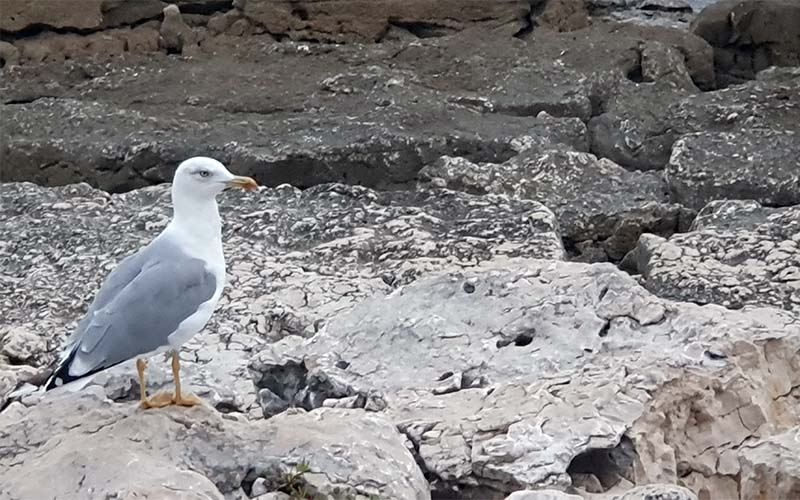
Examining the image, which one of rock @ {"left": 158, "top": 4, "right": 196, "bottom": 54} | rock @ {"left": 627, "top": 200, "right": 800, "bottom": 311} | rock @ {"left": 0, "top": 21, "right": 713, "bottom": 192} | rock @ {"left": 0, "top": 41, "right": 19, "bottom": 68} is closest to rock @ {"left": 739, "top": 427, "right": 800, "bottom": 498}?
rock @ {"left": 627, "top": 200, "right": 800, "bottom": 311}

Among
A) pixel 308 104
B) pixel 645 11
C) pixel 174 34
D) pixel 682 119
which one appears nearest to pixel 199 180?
pixel 308 104

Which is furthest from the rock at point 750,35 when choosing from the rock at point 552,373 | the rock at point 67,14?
the rock at point 552,373

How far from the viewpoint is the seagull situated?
9.75 feet

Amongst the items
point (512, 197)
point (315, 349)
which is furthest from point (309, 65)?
point (315, 349)

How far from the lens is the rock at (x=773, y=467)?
9.53 feet

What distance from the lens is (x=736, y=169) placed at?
5363 mm

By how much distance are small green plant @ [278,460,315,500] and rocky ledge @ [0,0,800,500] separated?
1cm

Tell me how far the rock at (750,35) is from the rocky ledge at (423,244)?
0.02m

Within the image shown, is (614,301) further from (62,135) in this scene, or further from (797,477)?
(62,135)

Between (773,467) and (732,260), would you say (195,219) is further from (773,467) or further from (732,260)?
(732,260)

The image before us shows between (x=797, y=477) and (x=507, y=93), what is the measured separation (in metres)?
3.98

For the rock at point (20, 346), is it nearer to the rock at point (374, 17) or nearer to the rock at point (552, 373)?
the rock at point (552, 373)

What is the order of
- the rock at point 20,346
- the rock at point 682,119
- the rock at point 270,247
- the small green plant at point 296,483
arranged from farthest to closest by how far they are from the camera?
1. the rock at point 682,119
2. the rock at point 270,247
3. the rock at point 20,346
4. the small green plant at point 296,483

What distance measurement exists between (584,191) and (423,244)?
1068 mm
